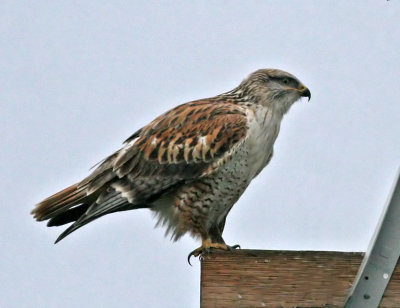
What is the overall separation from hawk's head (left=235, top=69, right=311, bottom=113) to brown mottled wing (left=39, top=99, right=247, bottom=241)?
258mm

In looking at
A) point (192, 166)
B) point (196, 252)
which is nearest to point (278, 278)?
point (196, 252)

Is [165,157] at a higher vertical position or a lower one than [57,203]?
higher

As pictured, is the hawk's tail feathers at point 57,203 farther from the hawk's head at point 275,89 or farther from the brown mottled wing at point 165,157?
the hawk's head at point 275,89

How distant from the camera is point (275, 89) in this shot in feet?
24.2

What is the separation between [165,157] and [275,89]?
43.6 inches

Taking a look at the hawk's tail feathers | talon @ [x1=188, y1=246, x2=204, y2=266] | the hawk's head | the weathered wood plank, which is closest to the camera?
the weathered wood plank

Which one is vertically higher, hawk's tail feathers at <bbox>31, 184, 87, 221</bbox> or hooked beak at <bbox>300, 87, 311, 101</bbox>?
hooked beak at <bbox>300, 87, 311, 101</bbox>

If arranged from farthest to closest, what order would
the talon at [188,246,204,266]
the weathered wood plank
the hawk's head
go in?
the hawk's head
the talon at [188,246,204,266]
the weathered wood plank

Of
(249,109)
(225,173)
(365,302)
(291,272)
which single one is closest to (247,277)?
(291,272)

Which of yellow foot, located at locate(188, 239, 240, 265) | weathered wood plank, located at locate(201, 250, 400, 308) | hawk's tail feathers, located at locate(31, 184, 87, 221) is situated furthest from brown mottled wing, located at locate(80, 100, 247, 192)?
weathered wood plank, located at locate(201, 250, 400, 308)

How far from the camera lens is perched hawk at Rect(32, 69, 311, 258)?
6.88 m

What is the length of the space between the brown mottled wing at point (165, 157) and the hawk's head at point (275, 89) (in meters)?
0.26

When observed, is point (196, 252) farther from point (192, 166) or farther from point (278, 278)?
point (278, 278)

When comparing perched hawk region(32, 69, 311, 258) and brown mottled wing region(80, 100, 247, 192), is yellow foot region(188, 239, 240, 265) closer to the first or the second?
perched hawk region(32, 69, 311, 258)
